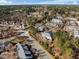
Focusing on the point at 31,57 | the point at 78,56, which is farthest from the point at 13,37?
the point at 78,56

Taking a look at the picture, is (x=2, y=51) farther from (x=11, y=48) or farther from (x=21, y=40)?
(x=21, y=40)

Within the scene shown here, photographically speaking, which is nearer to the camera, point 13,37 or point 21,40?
point 21,40

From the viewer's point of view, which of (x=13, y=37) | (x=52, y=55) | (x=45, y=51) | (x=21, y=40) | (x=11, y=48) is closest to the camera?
(x=52, y=55)

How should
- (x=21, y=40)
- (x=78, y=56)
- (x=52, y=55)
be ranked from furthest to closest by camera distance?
1. (x=21, y=40)
2. (x=52, y=55)
3. (x=78, y=56)

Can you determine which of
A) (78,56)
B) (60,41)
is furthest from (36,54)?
(78,56)

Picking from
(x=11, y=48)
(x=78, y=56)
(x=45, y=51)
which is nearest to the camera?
(x=78, y=56)

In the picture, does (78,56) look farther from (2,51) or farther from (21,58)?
(2,51)

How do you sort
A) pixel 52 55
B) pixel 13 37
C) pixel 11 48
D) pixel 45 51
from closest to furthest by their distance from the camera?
pixel 52 55 → pixel 45 51 → pixel 11 48 → pixel 13 37

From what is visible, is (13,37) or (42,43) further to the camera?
(13,37)
